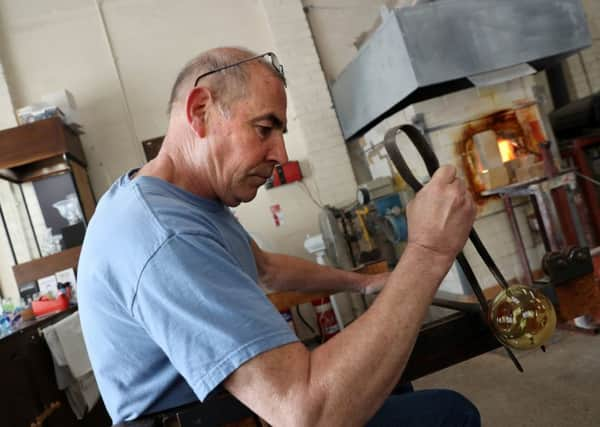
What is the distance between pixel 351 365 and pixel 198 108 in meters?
0.62

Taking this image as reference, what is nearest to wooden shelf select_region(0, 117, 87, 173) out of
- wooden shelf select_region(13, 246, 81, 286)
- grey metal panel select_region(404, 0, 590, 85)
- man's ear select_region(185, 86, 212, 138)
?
wooden shelf select_region(13, 246, 81, 286)

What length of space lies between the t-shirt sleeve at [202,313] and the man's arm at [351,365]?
26mm

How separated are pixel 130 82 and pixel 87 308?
12.4 ft

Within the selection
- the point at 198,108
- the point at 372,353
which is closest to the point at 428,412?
the point at 372,353

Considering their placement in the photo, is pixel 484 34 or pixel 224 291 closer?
pixel 224 291

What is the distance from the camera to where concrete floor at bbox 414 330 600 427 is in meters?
2.02

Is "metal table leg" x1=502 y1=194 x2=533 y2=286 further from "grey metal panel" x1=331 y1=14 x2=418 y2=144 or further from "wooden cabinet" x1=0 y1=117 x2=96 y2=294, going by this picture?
"wooden cabinet" x1=0 y1=117 x2=96 y2=294

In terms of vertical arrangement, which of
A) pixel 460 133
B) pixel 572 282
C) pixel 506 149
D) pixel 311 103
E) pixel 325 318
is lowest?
pixel 325 318

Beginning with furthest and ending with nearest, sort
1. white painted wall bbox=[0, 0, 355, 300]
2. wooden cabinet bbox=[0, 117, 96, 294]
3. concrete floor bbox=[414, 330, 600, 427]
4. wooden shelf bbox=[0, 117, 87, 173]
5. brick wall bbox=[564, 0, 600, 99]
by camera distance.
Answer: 1. brick wall bbox=[564, 0, 600, 99]
2. white painted wall bbox=[0, 0, 355, 300]
3. wooden cabinet bbox=[0, 117, 96, 294]
4. wooden shelf bbox=[0, 117, 87, 173]
5. concrete floor bbox=[414, 330, 600, 427]

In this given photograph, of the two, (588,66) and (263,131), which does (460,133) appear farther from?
(263,131)

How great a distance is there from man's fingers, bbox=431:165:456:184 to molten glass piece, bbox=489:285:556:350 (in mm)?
256

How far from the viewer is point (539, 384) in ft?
7.57

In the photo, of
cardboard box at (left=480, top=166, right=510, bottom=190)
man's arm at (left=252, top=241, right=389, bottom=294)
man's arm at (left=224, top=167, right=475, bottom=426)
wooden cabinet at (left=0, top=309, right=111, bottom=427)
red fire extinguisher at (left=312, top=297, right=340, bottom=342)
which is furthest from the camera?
red fire extinguisher at (left=312, top=297, right=340, bottom=342)

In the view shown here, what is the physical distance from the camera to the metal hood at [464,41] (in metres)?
3.10
